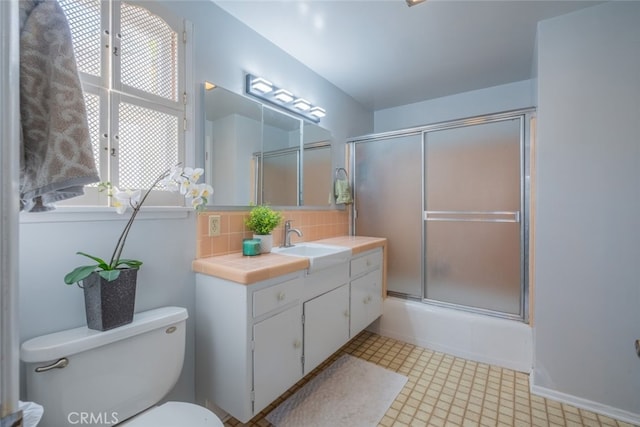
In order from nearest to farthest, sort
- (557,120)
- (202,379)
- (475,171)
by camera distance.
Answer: (202,379) < (557,120) < (475,171)

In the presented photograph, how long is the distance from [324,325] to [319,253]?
471 mm

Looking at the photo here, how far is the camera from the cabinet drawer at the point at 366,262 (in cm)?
204

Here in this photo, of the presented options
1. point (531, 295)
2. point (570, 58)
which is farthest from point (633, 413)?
point (570, 58)

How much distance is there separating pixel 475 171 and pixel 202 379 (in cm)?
232

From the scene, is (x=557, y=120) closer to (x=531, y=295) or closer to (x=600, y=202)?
(x=600, y=202)

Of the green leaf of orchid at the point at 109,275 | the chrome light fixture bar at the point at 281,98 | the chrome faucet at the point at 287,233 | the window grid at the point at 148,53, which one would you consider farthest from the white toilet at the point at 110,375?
the chrome light fixture bar at the point at 281,98

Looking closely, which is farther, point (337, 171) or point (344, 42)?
point (337, 171)

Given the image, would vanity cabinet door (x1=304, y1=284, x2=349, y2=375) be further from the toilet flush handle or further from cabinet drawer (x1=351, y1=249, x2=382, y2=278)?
the toilet flush handle

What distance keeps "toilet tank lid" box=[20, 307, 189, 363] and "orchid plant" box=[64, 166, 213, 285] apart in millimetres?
193

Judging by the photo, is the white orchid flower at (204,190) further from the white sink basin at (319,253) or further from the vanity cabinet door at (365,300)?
the vanity cabinet door at (365,300)

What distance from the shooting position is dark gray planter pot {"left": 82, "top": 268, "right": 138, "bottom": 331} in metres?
1.02

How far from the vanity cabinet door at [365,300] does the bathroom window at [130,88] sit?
4.48 feet

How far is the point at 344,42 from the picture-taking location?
1.98m

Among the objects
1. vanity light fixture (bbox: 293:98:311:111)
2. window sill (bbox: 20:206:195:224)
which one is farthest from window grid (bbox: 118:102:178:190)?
vanity light fixture (bbox: 293:98:311:111)
